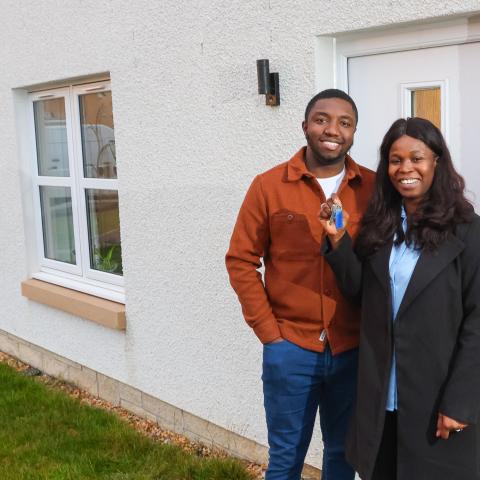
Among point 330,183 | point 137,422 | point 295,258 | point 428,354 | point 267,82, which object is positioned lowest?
point 137,422

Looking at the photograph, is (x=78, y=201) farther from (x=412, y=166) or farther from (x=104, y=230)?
(x=412, y=166)

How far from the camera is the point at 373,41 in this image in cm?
337

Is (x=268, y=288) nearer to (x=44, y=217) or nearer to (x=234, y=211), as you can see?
(x=234, y=211)

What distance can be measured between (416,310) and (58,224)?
428 cm

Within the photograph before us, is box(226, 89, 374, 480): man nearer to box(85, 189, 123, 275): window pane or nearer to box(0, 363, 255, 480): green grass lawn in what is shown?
box(0, 363, 255, 480): green grass lawn

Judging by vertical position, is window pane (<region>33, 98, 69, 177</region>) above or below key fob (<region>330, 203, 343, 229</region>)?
above

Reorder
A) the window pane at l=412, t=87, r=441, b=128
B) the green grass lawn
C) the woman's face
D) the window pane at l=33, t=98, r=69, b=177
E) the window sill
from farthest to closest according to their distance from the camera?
the window pane at l=33, t=98, r=69, b=177 → the window sill → the green grass lawn → the window pane at l=412, t=87, r=441, b=128 → the woman's face

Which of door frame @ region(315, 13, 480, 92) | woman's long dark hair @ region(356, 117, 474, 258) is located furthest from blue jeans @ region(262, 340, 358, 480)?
door frame @ region(315, 13, 480, 92)

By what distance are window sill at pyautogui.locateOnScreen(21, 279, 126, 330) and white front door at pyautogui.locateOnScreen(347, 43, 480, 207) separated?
2.28m

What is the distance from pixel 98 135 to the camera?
5.46m

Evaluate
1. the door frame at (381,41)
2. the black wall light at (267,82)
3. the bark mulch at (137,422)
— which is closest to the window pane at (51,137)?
the bark mulch at (137,422)

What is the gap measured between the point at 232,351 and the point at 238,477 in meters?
0.68

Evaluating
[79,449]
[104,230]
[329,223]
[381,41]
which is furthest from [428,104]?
[104,230]

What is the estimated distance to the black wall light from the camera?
3693mm
